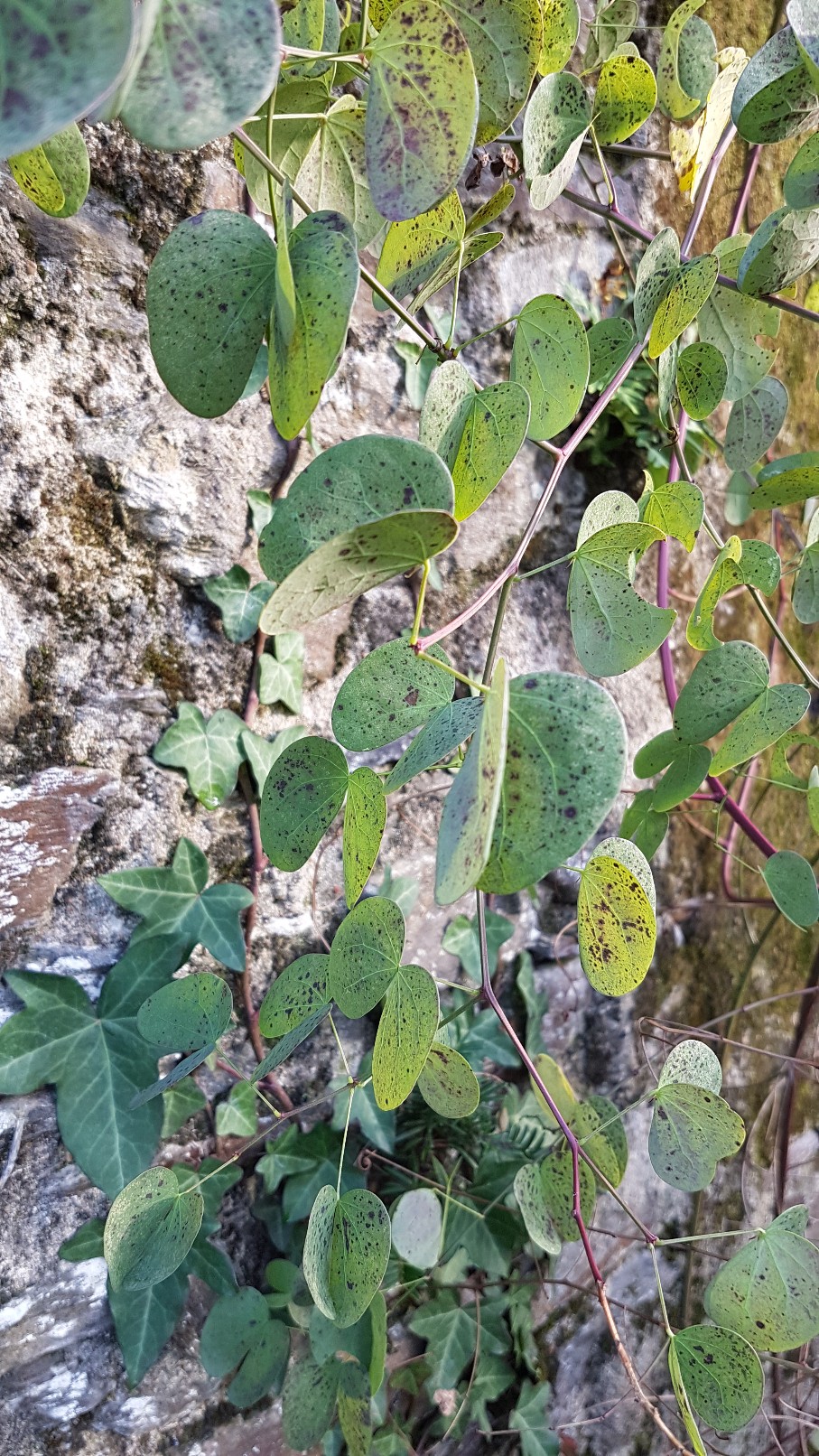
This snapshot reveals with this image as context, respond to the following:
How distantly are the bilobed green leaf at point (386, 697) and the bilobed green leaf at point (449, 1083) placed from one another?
0.23m

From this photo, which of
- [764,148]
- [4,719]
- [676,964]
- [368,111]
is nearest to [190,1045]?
[4,719]

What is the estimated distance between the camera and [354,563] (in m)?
0.36

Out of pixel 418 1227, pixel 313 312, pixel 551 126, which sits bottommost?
pixel 418 1227

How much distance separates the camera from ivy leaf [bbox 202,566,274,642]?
0.82 metres

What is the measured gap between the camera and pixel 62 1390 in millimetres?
709

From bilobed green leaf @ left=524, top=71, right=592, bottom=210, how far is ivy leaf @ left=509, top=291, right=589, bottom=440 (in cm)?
10

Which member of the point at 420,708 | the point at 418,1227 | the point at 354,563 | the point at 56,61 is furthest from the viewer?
the point at 418,1227

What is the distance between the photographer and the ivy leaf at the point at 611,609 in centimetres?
51

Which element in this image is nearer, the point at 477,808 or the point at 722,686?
the point at 477,808

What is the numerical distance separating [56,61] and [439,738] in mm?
274

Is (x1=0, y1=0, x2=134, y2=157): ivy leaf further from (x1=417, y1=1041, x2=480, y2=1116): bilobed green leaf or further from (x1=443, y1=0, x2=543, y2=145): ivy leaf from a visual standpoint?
(x1=417, y1=1041, x2=480, y2=1116): bilobed green leaf

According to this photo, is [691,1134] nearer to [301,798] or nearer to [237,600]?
[301,798]

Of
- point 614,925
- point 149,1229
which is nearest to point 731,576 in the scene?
point 614,925

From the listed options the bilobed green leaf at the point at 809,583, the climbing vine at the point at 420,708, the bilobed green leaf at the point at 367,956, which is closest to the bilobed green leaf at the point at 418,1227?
the climbing vine at the point at 420,708
